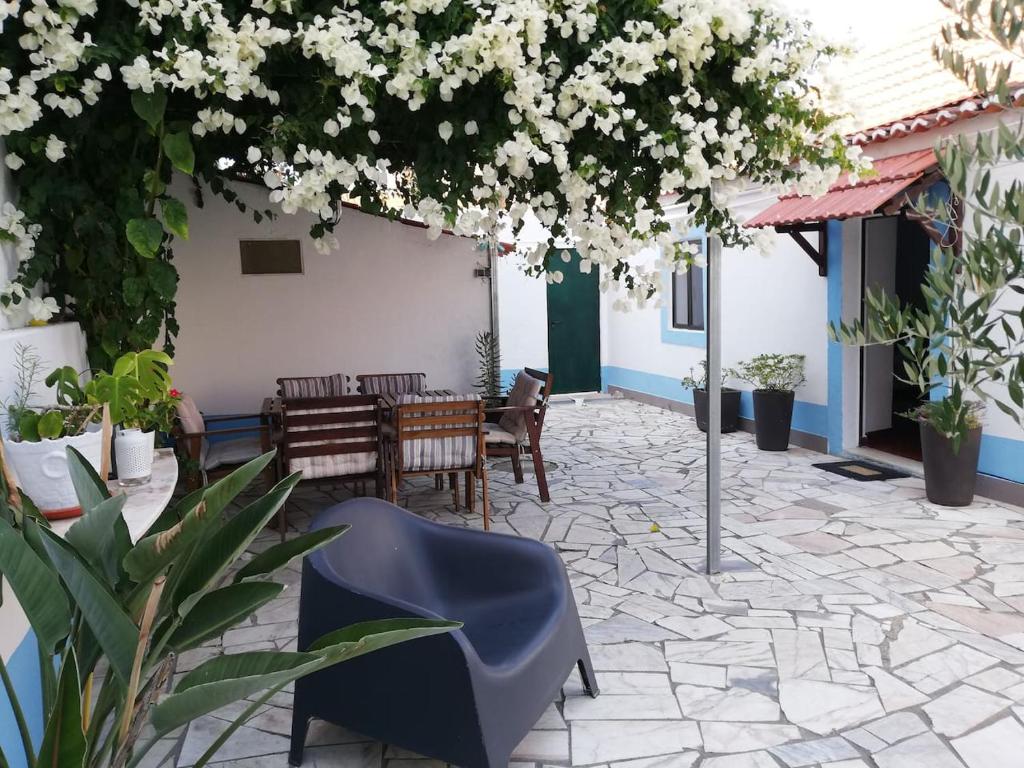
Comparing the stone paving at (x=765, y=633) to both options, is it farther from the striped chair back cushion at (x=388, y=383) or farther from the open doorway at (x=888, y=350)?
the open doorway at (x=888, y=350)

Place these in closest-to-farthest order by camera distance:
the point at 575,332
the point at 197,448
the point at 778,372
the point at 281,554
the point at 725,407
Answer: the point at 281,554 → the point at 197,448 → the point at 778,372 → the point at 725,407 → the point at 575,332

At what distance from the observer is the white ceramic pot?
221 cm

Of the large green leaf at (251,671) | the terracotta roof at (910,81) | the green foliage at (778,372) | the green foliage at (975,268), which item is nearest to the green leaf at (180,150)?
the large green leaf at (251,671)

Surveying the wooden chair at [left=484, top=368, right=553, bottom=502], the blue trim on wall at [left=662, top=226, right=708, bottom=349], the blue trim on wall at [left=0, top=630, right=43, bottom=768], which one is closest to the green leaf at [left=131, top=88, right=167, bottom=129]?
the blue trim on wall at [left=0, top=630, right=43, bottom=768]

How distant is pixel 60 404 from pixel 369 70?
1.49 metres

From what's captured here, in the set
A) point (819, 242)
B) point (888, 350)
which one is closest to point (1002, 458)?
point (888, 350)

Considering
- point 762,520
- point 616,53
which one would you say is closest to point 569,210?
point 616,53

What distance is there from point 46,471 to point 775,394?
22.4 ft

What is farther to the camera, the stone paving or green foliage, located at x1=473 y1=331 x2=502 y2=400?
green foliage, located at x1=473 y1=331 x2=502 y2=400

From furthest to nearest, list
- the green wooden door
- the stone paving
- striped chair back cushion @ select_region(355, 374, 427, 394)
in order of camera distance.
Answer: the green wooden door < striped chair back cushion @ select_region(355, 374, 427, 394) < the stone paving

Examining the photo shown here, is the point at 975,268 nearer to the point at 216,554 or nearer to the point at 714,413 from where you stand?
the point at 216,554

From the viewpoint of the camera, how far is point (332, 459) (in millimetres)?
5246

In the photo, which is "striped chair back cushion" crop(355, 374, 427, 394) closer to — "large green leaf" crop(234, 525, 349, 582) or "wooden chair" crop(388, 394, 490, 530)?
"wooden chair" crop(388, 394, 490, 530)

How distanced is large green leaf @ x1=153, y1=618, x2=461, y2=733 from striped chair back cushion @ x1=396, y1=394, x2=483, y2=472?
365cm
